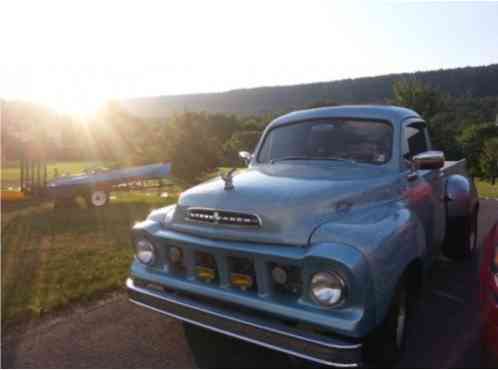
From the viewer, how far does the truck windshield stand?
3.82 metres

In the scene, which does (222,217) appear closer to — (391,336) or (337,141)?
(391,336)

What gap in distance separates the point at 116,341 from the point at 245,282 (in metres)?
1.41

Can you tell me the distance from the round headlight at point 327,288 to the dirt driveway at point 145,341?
842 millimetres

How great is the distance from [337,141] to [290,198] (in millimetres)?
1323

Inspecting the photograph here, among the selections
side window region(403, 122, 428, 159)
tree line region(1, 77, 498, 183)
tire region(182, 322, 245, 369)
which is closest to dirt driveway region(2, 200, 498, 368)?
tire region(182, 322, 245, 369)

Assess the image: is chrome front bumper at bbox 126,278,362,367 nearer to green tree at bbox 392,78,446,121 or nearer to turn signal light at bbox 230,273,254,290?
turn signal light at bbox 230,273,254,290

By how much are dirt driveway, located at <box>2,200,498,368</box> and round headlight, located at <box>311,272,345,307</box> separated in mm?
842

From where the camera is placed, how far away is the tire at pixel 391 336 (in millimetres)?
2501

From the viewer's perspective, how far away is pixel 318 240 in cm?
261

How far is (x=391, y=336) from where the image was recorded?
2.69 meters

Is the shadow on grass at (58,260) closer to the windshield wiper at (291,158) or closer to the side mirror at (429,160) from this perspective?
the windshield wiper at (291,158)

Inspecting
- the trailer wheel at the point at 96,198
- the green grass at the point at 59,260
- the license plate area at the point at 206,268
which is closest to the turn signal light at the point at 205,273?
the license plate area at the point at 206,268

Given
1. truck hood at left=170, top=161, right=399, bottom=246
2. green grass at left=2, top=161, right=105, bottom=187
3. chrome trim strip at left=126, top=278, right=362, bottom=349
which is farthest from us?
green grass at left=2, top=161, right=105, bottom=187

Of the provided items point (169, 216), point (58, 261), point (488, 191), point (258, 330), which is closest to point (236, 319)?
point (258, 330)
